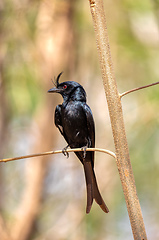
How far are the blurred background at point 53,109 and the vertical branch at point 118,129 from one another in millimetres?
4487

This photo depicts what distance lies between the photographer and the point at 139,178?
773 centimetres

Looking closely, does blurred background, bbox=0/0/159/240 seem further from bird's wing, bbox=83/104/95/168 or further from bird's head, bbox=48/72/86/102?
bird's wing, bbox=83/104/95/168

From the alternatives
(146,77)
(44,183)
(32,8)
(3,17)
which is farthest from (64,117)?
(146,77)

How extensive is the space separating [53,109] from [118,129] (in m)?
4.71

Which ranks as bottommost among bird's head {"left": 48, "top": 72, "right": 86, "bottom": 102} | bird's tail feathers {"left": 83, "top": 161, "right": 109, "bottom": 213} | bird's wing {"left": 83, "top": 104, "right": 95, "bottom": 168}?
bird's tail feathers {"left": 83, "top": 161, "right": 109, "bottom": 213}

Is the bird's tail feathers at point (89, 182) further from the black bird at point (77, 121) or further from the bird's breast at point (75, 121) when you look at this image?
the bird's breast at point (75, 121)

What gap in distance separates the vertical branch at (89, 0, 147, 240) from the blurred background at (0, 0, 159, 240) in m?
4.49

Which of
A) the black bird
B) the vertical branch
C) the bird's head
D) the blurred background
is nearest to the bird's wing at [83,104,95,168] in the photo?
the black bird

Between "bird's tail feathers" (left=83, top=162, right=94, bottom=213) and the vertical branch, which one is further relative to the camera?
"bird's tail feathers" (left=83, top=162, right=94, bottom=213)

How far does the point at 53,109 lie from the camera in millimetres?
6309

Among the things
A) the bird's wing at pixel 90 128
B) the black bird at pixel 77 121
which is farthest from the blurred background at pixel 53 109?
the bird's wing at pixel 90 128

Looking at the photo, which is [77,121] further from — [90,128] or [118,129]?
[118,129]

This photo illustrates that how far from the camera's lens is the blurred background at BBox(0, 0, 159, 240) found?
625 cm

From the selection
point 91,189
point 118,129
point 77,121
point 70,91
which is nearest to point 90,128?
point 77,121
